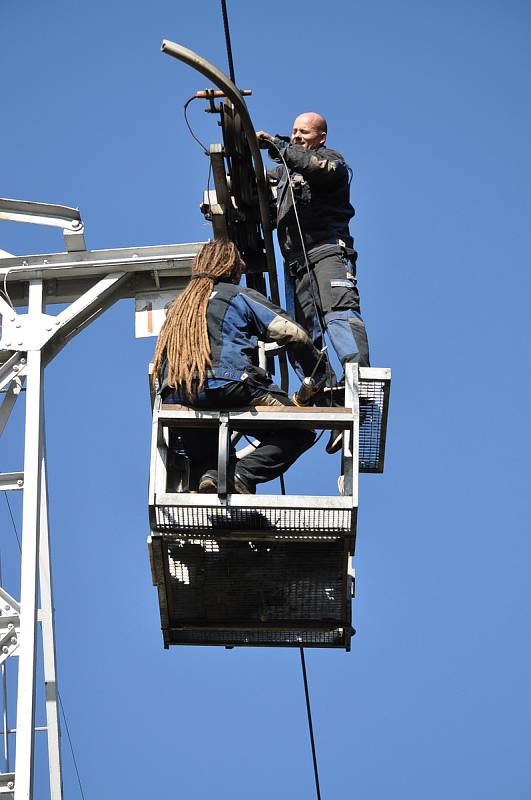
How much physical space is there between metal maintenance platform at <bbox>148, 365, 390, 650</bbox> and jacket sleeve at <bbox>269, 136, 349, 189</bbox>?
1.63 meters

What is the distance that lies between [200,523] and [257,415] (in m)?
0.68

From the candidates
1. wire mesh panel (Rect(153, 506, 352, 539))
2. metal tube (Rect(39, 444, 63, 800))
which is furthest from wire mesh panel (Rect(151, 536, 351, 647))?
metal tube (Rect(39, 444, 63, 800))

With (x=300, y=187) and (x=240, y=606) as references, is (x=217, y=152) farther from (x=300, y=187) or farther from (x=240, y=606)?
(x=240, y=606)

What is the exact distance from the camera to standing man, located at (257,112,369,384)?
409 inches

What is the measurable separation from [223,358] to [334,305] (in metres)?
1.53

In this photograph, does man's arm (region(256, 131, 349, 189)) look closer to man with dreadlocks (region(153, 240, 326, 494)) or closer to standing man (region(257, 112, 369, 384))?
standing man (region(257, 112, 369, 384))

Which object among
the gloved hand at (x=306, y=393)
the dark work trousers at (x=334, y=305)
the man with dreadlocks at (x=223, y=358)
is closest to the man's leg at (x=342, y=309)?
the dark work trousers at (x=334, y=305)

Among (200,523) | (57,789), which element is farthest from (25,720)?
(200,523)

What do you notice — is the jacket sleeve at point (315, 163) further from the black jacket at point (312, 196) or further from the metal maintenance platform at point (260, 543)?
the metal maintenance platform at point (260, 543)

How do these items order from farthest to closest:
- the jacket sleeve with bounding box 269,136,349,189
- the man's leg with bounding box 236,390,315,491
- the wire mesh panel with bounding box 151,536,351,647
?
1. the jacket sleeve with bounding box 269,136,349,189
2. the wire mesh panel with bounding box 151,536,351,647
3. the man's leg with bounding box 236,390,315,491

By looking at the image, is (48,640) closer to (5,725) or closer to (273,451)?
(5,725)

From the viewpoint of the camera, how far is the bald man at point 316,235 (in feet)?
34.1

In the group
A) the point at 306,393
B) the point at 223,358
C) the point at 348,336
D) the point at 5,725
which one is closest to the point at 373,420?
the point at 306,393

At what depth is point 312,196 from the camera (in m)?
10.7
